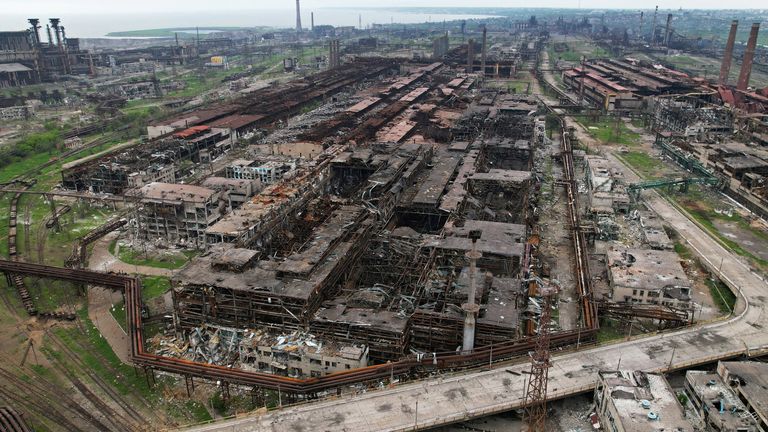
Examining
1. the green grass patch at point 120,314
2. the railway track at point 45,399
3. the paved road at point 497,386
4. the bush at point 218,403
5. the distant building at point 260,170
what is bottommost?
the railway track at point 45,399

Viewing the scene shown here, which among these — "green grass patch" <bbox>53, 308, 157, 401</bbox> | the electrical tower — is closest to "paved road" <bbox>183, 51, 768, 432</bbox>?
the electrical tower

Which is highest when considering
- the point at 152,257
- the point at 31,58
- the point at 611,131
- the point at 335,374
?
the point at 31,58

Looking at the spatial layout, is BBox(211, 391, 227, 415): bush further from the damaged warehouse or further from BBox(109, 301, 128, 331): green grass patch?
BBox(109, 301, 128, 331): green grass patch

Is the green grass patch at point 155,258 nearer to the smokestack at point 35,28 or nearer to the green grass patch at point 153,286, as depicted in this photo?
the green grass patch at point 153,286

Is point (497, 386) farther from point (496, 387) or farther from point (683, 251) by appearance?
point (683, 251)

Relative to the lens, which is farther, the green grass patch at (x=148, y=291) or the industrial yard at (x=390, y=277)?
the green grass patch at (x=148, y=291)

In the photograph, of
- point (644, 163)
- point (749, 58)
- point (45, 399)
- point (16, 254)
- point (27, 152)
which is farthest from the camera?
point (749, 58)

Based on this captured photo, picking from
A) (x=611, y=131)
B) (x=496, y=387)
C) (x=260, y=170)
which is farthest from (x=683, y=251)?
(x=611, y=131)

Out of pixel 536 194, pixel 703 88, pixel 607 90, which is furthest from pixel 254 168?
pixel 703 88

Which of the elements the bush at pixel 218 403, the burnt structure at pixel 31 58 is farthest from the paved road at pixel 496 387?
the burnt structure at pixel 31 58
